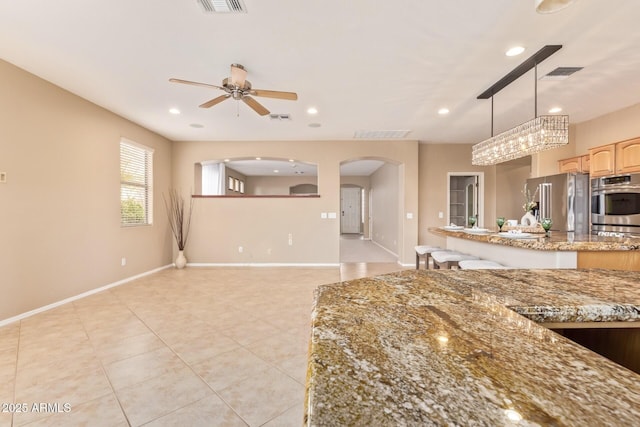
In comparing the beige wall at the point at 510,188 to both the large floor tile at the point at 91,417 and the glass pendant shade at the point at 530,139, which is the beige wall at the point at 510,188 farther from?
the large floor tile at the point at 91,417

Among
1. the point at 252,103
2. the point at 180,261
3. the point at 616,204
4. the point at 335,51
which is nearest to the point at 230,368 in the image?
the point at 252,103

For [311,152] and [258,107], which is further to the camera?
[311,152]

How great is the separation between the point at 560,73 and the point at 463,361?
12.4 ft

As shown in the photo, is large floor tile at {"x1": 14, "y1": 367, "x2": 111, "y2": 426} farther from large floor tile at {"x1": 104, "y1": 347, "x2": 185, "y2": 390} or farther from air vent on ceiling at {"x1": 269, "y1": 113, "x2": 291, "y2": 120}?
air vent on ceiling at {"x1": 269, "y1": 113, "x2": 291, "y2": 120}

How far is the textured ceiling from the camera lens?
208 centimetres

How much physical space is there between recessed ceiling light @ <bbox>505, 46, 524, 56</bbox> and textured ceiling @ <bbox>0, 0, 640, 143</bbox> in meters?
0.05

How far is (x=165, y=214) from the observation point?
547cm

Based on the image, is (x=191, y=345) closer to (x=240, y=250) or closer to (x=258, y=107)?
(x=258, y=107)

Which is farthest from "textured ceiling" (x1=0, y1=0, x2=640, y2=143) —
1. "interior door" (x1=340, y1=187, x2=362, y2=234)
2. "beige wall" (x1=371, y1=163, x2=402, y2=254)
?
"interior door" (x1=340, y1=187, x2=362, y2=234)

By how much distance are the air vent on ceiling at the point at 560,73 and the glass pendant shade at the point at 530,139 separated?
59cm

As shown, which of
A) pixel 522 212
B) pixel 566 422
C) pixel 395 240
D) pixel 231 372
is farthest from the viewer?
pixel 395 240

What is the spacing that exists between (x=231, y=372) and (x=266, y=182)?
31.2 feet

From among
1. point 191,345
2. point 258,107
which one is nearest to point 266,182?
point 258,107

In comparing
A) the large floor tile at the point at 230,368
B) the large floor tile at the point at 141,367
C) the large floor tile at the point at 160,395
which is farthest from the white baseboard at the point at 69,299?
the large floor tile at the point at 230,368
